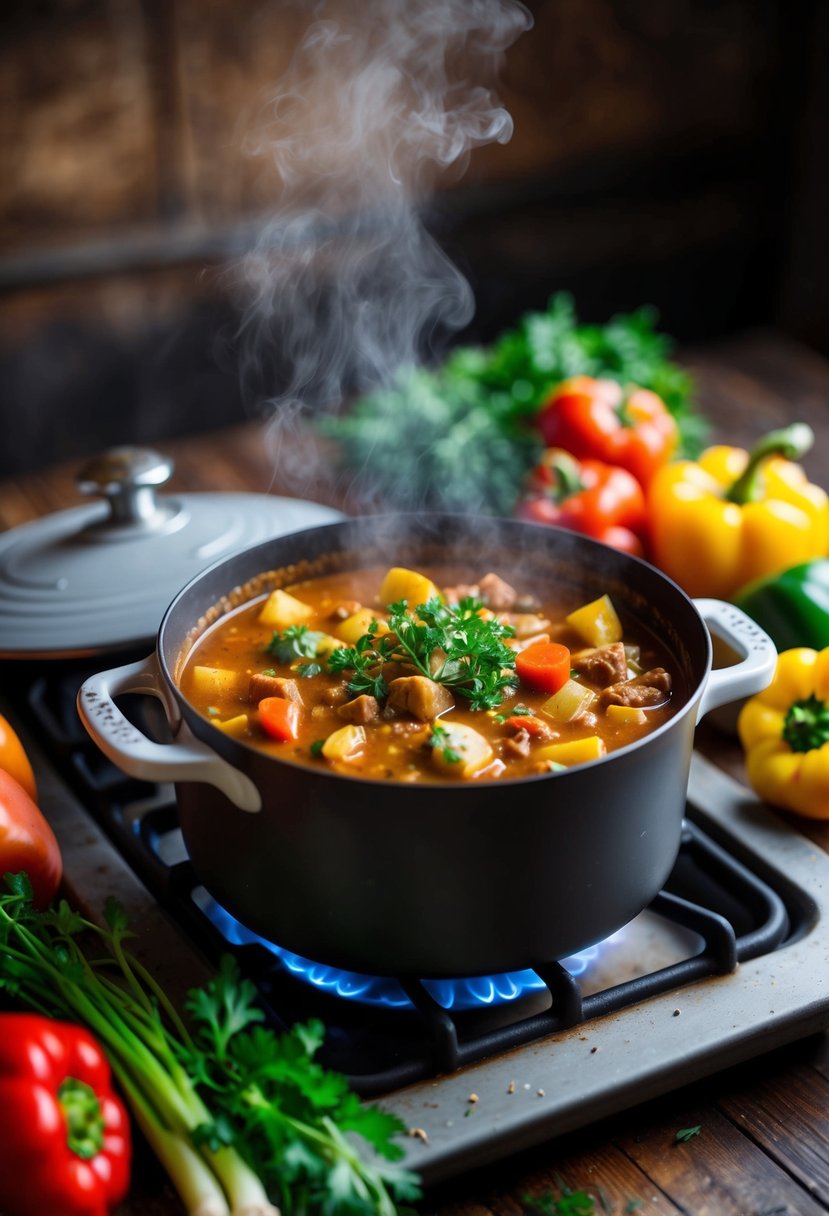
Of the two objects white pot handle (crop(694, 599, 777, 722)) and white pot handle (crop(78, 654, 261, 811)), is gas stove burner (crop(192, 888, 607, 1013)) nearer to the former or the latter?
white pot handle (crop(78, 654, 261, 811))

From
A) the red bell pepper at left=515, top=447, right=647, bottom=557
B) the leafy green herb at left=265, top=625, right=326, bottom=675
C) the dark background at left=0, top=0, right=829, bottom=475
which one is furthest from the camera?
the dark background at left=0, top=0, right=829, bottom=475

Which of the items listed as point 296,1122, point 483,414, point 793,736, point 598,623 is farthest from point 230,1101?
point 483,414

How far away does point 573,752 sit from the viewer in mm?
1936

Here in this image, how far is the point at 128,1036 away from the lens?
1.77 metres

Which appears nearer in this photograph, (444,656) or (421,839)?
(421,839)

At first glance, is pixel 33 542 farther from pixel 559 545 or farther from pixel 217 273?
pixel 217 273

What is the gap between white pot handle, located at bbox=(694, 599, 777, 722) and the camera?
194cm

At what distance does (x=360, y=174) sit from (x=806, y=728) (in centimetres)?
318

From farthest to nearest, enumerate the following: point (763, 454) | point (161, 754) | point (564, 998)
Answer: point (763, 454) → point (564, 998) → point (161, 754)

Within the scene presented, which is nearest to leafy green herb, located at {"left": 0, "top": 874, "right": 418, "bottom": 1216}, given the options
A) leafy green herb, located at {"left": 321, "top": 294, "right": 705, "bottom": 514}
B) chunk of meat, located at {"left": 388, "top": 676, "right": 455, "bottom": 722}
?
chunk of meat, located at {"left": 388, "top": 676, "right": 455, "bottom": 722}

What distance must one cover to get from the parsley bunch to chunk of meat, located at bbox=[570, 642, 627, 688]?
0.46 ft

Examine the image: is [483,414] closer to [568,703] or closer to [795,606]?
[795,606]

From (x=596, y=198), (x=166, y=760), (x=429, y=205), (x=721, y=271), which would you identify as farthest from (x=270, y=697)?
(x=721, y=271)

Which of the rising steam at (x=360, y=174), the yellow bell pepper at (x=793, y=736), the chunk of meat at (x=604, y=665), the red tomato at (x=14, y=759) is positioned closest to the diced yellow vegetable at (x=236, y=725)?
the red tomato at (x=14, y=759)
